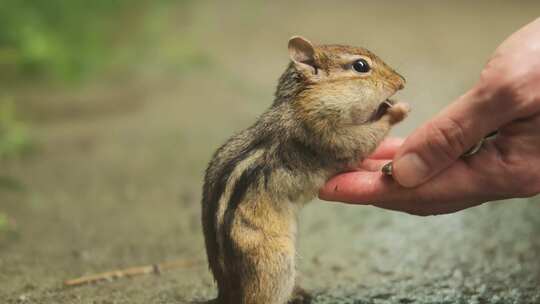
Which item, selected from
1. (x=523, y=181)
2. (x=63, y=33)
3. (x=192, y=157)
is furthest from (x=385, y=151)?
(x=63, y=33)

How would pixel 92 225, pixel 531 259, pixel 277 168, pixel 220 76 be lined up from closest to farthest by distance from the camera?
pixel 277 168
pixel 531 259
pixel 92 225
pixel 220 76

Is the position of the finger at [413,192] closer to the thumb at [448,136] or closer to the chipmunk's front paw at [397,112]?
the thumb at [448,136]

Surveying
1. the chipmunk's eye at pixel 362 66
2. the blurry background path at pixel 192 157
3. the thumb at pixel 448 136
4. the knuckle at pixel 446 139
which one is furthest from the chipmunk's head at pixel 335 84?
the blurry background path at pixel 192 157

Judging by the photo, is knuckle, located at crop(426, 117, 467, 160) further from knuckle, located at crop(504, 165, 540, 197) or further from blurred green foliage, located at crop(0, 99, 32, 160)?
blurred green foliage, located at crop(0, 99, 32, 160)

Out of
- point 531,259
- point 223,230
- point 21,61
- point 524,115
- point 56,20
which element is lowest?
point 531,259

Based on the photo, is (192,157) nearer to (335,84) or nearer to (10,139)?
(10,139)

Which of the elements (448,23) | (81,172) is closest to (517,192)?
(81,172)

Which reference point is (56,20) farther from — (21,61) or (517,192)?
(517,192)
